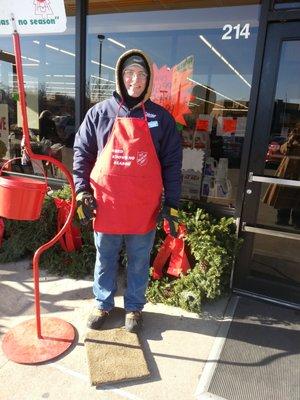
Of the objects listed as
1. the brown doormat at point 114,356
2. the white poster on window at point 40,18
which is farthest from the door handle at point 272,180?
the white poster on window at point 40,18

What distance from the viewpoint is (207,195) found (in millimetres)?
3736

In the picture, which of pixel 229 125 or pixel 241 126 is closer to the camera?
pixel 241 126

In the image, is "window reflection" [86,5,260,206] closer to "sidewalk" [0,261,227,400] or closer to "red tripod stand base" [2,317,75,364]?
"sidewalk" [0,261,227,400]

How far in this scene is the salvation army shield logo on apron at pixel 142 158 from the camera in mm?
2615

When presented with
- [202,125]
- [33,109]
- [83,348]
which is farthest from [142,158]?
[33,109]

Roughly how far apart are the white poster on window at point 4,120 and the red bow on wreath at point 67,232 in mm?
1510

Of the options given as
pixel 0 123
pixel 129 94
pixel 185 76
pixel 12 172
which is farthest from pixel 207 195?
pixel 0 123

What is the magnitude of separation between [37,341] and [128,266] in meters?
0.83

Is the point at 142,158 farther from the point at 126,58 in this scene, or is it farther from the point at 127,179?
the point at 126,58

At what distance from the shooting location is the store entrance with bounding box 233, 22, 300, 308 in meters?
3.08

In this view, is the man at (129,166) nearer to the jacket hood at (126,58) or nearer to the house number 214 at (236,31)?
the jacket hood at (126,58)

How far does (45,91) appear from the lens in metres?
4.37

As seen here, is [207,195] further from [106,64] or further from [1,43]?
[1,43]

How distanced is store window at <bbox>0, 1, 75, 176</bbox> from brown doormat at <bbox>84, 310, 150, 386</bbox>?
82.3 inches
